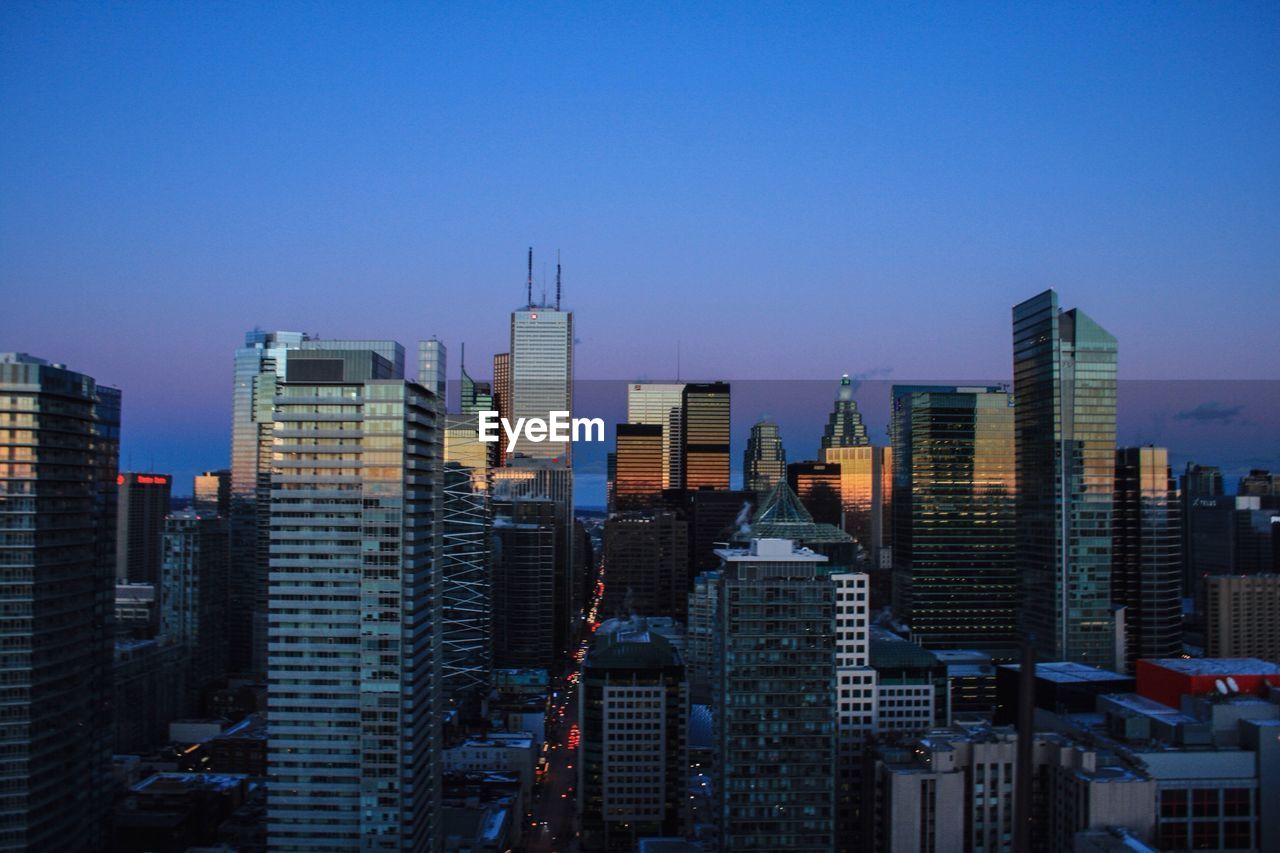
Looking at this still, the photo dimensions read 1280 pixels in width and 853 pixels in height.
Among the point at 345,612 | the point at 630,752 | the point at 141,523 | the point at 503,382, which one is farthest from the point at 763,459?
the point at 141,523

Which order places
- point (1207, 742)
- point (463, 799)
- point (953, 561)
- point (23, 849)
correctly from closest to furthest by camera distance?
point (23, 849)
point (1207, 742)
point (463, 799)
point (953, 561)

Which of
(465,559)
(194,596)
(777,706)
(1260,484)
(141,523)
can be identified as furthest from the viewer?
(141,523)

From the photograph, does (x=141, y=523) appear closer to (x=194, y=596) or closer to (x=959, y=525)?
(x=194, y=596)

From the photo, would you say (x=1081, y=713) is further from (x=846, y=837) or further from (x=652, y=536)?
(x=652, y=536)

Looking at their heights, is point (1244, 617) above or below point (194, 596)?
above

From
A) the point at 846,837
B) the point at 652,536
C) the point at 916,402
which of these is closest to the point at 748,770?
the point at 846,837

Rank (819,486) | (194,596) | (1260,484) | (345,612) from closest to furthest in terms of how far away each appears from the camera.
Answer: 1. (345,612)
2. (1260,484)
3. (194,596)
4. (819,486)

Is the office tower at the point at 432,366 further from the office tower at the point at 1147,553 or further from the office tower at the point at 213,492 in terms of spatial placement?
the office tower at the point at 213,492
